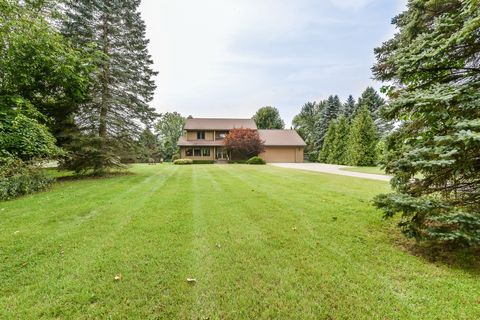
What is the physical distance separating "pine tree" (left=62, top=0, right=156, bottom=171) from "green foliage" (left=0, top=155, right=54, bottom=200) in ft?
11.8

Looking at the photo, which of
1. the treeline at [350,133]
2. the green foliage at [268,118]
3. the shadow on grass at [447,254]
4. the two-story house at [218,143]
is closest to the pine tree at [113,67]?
the shadow on grass at [447,254]


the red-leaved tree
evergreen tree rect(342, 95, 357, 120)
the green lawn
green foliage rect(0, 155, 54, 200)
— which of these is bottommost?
the green lawn

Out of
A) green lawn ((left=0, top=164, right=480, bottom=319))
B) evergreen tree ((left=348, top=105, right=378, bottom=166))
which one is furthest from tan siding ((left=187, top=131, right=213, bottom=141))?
green lawn ((left=0, top=164, right=480, bottom=319))

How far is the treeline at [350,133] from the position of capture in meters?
24.6

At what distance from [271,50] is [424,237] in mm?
16479

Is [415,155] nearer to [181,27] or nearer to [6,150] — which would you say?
[6,150]

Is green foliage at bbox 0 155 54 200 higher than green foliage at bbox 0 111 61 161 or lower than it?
lower

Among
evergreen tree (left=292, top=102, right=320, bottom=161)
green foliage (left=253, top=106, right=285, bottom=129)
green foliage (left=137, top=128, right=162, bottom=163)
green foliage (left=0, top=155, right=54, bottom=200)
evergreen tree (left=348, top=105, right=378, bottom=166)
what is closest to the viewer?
green foliage (left=0, top=155, right=54, bottom=200)

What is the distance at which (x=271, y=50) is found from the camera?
16969 mm

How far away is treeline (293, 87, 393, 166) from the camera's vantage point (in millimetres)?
24641

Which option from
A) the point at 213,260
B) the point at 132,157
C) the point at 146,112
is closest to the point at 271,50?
the point at 146,112

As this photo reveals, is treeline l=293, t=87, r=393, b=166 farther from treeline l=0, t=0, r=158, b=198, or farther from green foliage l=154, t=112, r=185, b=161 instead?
green foliage l=154, t=112, r=185, b=161

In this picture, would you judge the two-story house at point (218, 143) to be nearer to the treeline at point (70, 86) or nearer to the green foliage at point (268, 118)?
the treeline at point (70, 86)

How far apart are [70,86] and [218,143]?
2281 cm
